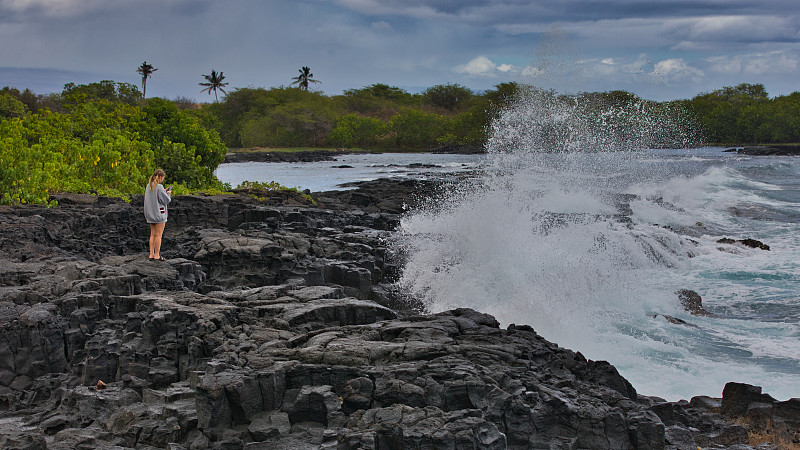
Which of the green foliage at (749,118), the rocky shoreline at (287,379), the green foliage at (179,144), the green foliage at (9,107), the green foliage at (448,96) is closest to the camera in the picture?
the rocky shoreline at (287,379)

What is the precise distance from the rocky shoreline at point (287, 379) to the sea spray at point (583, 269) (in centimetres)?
223

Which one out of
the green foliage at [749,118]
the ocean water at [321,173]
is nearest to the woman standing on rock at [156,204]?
the ocean water at [321,173]

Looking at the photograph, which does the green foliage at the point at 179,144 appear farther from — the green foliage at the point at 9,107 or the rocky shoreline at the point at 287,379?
the rocky shoreline at the point at 287,379

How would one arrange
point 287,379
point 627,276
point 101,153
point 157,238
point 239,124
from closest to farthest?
1. point 287,379
2. point 157,238
3. point 627,276
4. point 101,153
5. point 239,124

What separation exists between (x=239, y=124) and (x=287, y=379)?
75.9 metres

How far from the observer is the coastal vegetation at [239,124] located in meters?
17.3

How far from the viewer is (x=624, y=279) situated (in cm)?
1323

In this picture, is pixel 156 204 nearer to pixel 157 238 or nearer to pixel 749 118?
pixel 157 238

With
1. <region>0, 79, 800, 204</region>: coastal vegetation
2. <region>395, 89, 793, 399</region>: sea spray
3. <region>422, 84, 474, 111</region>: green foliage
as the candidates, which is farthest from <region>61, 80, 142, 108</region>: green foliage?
<region>422, 84, 474, 111</region>: green foliage

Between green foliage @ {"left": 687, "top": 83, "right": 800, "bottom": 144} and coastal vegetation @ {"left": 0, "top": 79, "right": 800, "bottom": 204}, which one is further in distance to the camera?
green foliage @ {"left": 687, "top": 83, "right": 800, "bottom": 144}

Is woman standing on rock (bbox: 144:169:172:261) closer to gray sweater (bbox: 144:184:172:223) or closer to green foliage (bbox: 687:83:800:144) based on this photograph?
gray sweater (bbox: 144:184:172:223)

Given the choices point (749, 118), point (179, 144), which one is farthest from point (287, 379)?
point (749, 118)

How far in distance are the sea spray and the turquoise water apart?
3cm

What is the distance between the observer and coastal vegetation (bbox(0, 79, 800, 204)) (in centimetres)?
1733
